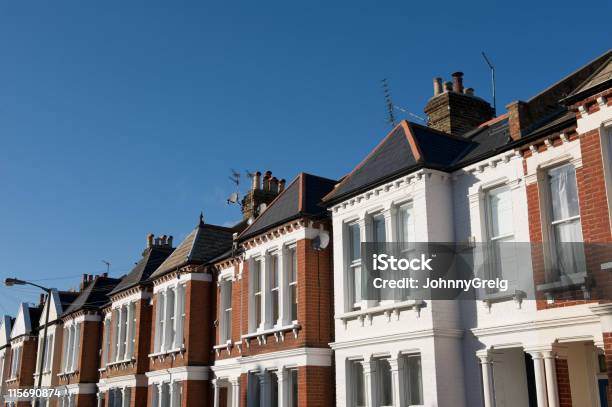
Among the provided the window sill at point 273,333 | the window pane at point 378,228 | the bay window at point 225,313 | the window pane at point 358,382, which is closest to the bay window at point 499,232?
the window pane at point 378,228

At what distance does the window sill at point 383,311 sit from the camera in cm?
1526

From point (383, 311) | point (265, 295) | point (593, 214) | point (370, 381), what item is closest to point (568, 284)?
point (593, 214)

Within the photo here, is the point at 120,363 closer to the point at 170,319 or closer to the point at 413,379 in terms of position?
the point at 170,319

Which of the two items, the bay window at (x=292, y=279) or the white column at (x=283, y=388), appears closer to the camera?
the white column at (x=283, y=388)

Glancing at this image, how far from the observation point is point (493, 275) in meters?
14.6

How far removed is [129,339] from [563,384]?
21.1 m

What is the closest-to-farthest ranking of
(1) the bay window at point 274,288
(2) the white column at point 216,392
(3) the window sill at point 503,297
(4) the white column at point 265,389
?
(3) the window sill at point 503,297 → (4) the white column at point 265,389 → (1) the bay window at point 274,288 → (2) the white column at point 216,392

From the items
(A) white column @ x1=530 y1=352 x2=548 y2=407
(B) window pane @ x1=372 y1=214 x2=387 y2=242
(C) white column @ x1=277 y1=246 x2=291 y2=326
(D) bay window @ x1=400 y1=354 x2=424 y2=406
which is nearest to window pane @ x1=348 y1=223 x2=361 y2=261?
(B) window pane @ x1=372 y1=214 x2=387 y2=242

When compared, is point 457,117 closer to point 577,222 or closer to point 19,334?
point 577,222

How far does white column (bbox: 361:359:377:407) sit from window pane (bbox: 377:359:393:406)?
18 cm

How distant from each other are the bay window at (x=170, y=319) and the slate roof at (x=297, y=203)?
17.7 feet

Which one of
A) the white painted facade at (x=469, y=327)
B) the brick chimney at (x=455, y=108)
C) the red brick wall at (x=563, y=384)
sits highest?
the brick chimney at (x=455, y=108)

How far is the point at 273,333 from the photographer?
20.0 meters

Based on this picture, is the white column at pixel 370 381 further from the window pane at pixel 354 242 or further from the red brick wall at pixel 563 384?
the red brick wall at pixel 563 384
